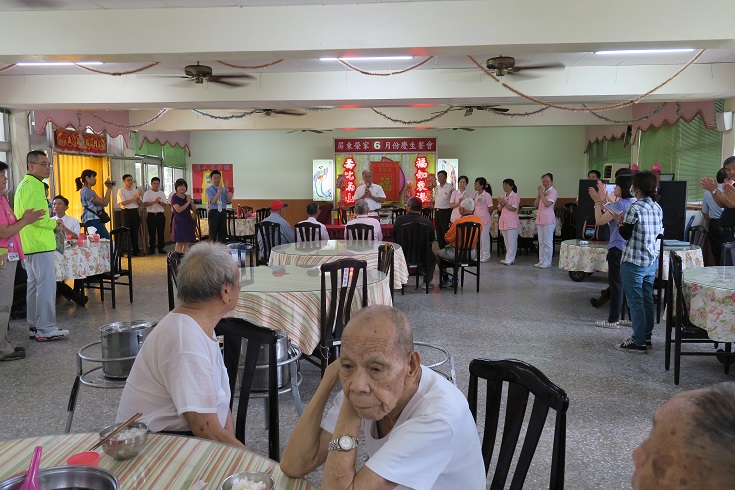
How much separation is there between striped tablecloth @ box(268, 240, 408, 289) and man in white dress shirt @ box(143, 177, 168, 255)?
252 inches

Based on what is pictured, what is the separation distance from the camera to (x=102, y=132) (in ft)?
35.2

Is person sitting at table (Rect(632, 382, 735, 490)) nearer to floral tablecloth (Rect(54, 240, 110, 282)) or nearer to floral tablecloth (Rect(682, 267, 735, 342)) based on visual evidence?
floral tablecloth (Rect(682, 267, 735, 342))

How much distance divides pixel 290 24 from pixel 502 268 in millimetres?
5513

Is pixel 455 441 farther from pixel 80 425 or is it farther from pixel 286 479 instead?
pixel 80 425

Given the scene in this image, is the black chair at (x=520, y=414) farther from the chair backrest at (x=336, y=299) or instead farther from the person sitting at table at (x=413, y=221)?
the person sitting at table at (x=413, y=221)

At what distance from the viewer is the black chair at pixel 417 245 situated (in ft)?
23.0

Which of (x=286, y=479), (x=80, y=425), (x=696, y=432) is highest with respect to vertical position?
(x=696, y=432)

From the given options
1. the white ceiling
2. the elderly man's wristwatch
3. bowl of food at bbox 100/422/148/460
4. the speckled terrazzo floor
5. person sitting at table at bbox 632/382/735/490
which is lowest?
the speckled terrazzo floor

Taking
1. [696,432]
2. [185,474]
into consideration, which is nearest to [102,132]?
[185,474]

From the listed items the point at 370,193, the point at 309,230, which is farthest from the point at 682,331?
the point at 370,193

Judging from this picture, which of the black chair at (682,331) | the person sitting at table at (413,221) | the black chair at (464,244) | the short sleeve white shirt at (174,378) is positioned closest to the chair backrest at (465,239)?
the black chair at (464,244)

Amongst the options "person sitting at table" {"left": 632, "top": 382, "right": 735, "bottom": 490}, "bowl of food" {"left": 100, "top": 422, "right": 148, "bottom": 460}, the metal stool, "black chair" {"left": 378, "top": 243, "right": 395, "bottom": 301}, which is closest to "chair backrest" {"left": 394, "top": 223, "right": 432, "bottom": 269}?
"black chair" {"left": 378, "top": 243, "right": 395, "bottom": 301}

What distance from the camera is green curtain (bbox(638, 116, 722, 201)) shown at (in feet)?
27.5

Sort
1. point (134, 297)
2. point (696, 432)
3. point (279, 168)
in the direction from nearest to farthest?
1. point (696, 432)
2. point (134, 297)
3. point (279, 168)
